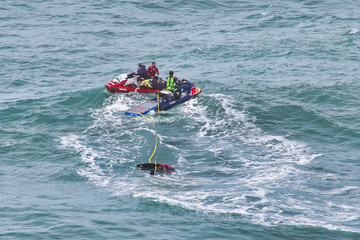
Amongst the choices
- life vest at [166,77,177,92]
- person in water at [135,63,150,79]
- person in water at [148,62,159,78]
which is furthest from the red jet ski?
person in water at [148,62,159,78]

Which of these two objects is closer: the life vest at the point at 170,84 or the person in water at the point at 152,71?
the life vest at the point at 170,84

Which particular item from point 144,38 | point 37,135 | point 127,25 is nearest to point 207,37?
point 144,38

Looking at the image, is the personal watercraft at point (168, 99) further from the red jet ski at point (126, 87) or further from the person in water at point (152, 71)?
the person in water at point (152, 71)

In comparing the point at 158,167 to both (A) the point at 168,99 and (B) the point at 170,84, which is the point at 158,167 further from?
(B) the point at 170,84

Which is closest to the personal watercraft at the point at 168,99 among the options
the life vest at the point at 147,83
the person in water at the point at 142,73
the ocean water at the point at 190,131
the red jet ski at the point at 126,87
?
the ocean water at the point at 190,131

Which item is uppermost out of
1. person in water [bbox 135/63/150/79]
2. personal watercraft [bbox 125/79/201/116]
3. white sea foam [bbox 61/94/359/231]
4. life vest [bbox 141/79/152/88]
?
person in water [bbox 135/63/150/79]

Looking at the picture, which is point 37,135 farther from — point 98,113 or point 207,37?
point 207,37

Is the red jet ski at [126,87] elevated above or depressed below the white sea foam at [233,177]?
above

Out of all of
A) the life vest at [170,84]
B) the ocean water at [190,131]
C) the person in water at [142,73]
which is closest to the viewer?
the ocean water at [190,131]

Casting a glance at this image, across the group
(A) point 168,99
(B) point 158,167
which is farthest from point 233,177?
(A) point 168,99

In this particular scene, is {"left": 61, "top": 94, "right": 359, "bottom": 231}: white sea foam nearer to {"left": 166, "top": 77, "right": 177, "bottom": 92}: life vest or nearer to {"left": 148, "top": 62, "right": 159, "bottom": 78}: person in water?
{"left": 166, "top": 77, "right": 177, "bottom": 92}: life vest
